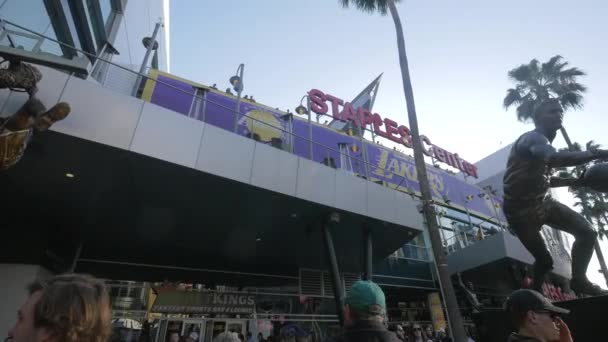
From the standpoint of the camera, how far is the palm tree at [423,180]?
709 cm

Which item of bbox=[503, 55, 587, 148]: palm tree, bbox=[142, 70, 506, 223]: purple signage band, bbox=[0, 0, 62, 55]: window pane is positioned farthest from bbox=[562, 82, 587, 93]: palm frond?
bbox=[0, 0, 62, 55]: window pane

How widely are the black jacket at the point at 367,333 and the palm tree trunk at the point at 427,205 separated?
617cm

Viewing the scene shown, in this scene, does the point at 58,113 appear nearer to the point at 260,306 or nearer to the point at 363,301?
the point at 363,301

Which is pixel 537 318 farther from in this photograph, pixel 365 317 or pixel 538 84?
pixel 538 84

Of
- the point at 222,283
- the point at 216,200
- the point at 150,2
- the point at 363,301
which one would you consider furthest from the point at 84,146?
the point at 150,2

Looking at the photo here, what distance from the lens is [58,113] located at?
542cm

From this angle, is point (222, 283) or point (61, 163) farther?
point (222, 283)

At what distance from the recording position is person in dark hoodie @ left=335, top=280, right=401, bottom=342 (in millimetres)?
1855

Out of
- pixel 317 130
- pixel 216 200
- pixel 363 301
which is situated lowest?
pixel 363 301

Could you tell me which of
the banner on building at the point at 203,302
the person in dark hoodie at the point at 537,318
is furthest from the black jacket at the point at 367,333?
the banner on building at the point at 203,302

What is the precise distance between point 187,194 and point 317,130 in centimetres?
1168

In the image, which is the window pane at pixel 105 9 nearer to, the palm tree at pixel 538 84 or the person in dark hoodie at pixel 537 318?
the person in dark hoodie at pixel 537 318

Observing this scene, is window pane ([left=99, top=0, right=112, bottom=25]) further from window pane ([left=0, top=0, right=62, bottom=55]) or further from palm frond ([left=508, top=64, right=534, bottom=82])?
palm frond ([left=508, top=64, right=534, bottom=82])

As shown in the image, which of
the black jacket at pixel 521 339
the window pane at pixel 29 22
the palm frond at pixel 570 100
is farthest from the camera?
the palm frond at pixel 570 100
